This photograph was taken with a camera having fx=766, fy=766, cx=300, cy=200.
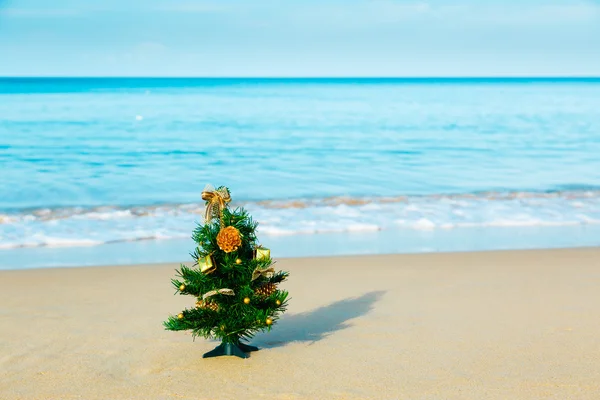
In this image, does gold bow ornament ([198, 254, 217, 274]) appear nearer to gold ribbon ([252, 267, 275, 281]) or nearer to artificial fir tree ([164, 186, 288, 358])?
artificial fir tree ([164, 186, 288, 358])

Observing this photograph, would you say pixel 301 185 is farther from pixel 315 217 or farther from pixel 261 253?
pixel 261 253

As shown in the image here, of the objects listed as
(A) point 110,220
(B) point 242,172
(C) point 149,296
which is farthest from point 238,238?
(B) point 242,172

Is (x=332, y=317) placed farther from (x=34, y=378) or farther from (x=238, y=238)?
(x=34, y=378)

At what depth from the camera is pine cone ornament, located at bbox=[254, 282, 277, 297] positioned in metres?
3.93

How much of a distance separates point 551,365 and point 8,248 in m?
6.62

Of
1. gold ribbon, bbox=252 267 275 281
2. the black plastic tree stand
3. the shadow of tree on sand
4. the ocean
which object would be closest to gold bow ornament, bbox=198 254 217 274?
gold ribbon, bbox=252 267 275 281

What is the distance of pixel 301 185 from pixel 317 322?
9746mm

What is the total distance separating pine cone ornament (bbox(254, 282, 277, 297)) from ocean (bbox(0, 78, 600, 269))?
165 centimetres

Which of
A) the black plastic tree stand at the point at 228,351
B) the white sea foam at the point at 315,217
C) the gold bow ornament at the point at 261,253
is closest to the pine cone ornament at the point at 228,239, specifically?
the gold bow ornament at the point at 261,253

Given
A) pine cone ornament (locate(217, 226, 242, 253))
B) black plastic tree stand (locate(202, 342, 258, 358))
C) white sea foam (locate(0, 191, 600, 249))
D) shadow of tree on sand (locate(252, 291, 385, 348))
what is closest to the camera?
pine cone ornament (locate(217, 226, 242, 253))

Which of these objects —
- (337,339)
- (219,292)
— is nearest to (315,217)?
(337,339)

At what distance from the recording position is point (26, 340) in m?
4.56

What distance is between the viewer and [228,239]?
3.81 metres

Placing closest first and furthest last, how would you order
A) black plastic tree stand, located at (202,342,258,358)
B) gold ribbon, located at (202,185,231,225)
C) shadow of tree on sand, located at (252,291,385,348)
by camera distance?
gold ribbon, located at (202,185,231,225) → black plastic tree stand, located at (202,342,258,358) → shadow of tree on sand, located at (252,291,385,348)
